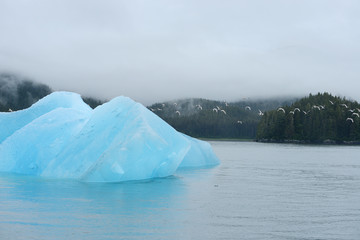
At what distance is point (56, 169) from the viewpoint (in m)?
20.3

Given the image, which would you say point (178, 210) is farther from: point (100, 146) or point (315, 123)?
point (315, 123)

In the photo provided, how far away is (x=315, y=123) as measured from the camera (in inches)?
4444

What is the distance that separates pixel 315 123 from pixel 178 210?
10557 centimetres

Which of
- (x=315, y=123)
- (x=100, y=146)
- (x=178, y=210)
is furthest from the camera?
(x=315, y=123)

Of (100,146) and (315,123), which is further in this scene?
(315,123)

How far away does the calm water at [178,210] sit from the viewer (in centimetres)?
1030

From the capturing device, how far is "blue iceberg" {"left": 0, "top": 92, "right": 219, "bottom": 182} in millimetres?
18625

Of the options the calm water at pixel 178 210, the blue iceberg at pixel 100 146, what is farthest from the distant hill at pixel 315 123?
the calm water at pixel 178 210

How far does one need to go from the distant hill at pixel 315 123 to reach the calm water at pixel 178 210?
314ft

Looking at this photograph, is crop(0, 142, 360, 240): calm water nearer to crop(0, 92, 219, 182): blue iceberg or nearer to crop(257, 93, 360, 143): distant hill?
crop(0, 92, 219, 182): blue iceberg

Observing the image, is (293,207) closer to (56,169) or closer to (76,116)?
(56,169)

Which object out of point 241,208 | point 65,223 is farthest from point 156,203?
point 65,223

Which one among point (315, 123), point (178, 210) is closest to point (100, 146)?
point (178, 210)

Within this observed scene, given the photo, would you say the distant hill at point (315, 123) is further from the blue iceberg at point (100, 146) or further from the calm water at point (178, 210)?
the calm water at point (178, 210)
